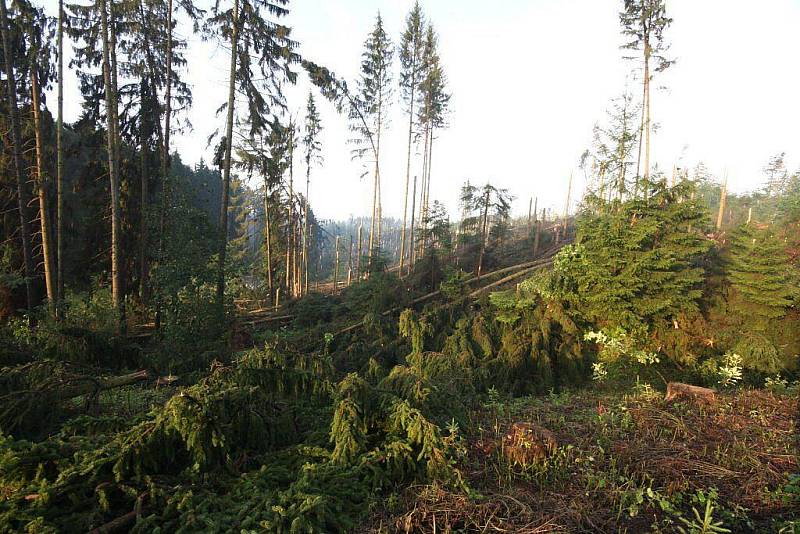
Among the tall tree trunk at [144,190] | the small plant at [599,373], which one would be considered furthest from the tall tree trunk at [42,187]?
the small plant at [599,373]

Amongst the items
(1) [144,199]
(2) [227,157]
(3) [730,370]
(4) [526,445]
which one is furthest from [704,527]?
(1) [144,199]

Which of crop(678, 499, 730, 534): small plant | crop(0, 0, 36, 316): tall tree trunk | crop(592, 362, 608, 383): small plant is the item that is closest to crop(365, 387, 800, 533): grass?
crop(678, 499, 730, 534): small plant

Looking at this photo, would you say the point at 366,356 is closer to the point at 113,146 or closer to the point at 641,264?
the point at 641,264

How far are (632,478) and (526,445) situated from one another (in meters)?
1.00

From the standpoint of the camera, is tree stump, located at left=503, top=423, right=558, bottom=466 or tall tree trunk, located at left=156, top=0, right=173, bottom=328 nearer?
tree stump, located at left=503, top=423, right=558, bottom=466

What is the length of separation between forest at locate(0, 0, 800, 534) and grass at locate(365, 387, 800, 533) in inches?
1.2

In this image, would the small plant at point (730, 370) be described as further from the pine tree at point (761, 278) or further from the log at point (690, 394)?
the log at point (690, 394)

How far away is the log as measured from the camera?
5.63 metres

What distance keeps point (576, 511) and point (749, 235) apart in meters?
9.64

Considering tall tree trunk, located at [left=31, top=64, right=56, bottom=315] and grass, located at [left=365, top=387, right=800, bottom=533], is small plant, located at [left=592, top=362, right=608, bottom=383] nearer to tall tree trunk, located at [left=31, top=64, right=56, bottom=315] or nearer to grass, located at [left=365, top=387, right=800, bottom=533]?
grass, located at [left=365, top=387, right=800, bottom=533]

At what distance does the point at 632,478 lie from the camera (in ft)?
11.6

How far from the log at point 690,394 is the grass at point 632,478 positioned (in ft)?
0.50

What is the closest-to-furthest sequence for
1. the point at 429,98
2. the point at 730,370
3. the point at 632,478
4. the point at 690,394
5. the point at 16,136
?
the point at 632,478 → the point at 690,394 → the point at 730,370 → the point at 16,136 → the point at 429,98

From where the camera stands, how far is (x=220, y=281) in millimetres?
11109
